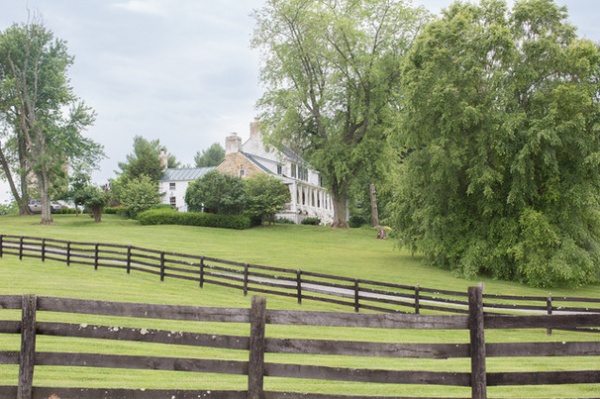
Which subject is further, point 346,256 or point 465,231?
point 346,256

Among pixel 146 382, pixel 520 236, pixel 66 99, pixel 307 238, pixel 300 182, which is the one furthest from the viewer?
pixel 300 182

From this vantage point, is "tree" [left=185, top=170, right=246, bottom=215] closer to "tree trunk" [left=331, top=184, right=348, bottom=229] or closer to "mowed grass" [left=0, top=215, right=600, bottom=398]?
"mowed grass" [left=0, top=215, right=600, bottom=398]

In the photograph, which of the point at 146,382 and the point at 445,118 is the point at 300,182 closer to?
the point at 445,118

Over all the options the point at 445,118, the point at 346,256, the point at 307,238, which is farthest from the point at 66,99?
the point at 445,118

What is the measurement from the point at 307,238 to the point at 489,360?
37.0 metres

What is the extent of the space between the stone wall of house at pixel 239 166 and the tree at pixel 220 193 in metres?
8.90

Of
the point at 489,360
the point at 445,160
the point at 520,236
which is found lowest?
the point at 489,360

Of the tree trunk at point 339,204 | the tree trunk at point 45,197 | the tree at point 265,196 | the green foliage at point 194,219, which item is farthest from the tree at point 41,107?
the tree trunk at point 339,204

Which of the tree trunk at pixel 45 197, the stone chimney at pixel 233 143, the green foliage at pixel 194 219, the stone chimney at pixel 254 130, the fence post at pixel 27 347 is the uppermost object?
the stone chimney at pixel 254 130

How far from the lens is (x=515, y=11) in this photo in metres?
28.8

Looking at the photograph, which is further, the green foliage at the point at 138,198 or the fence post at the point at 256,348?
the green foliage at the point at 138,198

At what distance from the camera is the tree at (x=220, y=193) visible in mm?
54219

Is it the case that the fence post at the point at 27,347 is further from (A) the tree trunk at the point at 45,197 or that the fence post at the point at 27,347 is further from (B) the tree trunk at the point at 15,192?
(B) the tree trunk at the point at 15,192

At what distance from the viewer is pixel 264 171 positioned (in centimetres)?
6462
